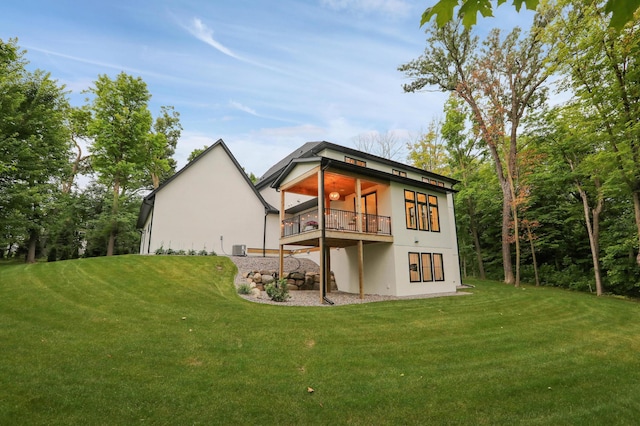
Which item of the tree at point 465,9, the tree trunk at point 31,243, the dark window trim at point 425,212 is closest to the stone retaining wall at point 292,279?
the dark window trim at point 425,212

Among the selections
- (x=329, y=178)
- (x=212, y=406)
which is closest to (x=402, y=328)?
(x=212, y=406)

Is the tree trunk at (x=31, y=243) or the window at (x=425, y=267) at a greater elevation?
the tree trunk at (x=31, y=243)

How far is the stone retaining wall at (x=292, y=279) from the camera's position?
43.6 ft

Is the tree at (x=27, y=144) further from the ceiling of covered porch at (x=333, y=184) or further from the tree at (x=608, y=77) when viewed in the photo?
the tree at (x=608, y=77)

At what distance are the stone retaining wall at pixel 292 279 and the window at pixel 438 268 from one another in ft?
16.0

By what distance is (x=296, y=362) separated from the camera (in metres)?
5.37

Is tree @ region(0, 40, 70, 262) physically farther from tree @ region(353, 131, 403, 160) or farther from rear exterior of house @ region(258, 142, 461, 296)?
tree @ region(353, 131, 403, 160)

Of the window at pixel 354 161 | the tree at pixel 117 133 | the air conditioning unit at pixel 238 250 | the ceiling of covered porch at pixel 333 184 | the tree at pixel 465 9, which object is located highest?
the tree at pixel 117 133

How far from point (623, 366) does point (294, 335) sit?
6147 millimetres

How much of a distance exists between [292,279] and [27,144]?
15854mm

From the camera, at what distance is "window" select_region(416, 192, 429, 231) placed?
15.1 m

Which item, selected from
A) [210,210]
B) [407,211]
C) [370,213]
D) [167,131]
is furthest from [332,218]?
[167,131]

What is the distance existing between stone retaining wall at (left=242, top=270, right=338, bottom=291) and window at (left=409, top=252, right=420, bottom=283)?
12.5 feet

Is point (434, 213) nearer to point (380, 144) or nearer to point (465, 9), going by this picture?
point (465, 9)
